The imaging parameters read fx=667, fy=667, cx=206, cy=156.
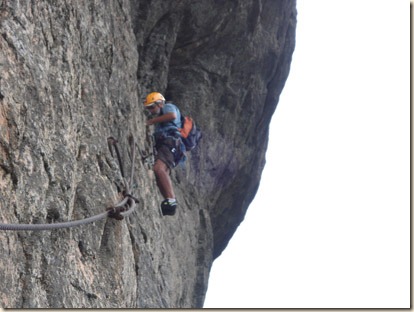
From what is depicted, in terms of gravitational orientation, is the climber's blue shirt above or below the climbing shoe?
above

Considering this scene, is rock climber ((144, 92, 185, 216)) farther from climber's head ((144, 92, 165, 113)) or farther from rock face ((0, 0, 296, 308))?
rock face ((0, 0, 296, 308))

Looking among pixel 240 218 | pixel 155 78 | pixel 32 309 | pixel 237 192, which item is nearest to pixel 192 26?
pixel 155 78

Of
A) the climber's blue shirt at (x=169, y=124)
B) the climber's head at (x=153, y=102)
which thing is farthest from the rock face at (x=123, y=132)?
the climber's blue shirt at (x=169, y=124)

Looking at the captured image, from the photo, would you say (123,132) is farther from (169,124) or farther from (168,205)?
(168,205)

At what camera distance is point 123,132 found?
995 centimetres

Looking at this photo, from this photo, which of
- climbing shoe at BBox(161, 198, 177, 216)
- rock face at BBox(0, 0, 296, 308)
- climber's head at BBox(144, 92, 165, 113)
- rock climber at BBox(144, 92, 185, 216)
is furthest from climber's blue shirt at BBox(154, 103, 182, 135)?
climbing shoe at BBox(161, 198, 177, 216)

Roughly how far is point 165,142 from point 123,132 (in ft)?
2.62

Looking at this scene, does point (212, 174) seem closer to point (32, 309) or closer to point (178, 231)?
point (178, 231)

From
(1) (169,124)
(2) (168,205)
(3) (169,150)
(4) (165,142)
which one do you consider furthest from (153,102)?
(2) (168,205)

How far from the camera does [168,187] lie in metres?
10.4

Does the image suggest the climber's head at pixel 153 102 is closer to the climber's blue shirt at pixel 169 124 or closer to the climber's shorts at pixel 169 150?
the climber's blue shirt at pixel 169 124

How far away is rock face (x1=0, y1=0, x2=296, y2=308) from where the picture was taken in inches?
253

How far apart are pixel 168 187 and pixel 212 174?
4667 mm

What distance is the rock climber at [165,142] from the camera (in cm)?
1040
